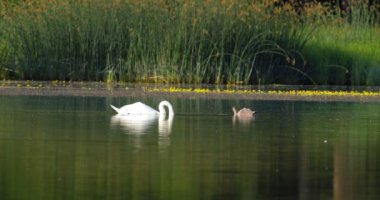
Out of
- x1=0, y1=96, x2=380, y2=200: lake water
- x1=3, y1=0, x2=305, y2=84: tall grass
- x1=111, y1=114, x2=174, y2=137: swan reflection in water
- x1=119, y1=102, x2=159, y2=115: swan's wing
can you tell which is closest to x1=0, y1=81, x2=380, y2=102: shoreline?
x1=3, y1=0, x2=305, y2=84: tall grass

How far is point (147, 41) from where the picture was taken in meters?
30.6

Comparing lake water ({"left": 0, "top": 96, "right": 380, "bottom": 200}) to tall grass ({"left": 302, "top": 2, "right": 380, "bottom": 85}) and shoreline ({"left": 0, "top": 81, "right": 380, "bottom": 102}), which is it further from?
tall grass ({"left": 302, "top": 2, "right": 380, "bottom": 85})

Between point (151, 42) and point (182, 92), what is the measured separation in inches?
160

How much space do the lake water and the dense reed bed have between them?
806 cm

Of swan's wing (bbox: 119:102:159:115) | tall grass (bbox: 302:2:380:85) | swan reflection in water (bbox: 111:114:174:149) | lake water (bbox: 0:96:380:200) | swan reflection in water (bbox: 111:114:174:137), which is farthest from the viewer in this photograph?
tall grass (bbox: 302:2:380:85)

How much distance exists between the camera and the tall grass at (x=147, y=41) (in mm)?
30297

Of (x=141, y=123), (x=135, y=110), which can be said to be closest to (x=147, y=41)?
(x=135, y=110)

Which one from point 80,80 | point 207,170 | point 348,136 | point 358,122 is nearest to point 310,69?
point 80,80

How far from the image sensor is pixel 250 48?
100ft

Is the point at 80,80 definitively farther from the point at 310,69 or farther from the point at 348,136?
the point at 348,136

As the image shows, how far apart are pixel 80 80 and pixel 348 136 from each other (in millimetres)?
14402

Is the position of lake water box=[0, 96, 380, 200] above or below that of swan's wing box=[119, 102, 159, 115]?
below

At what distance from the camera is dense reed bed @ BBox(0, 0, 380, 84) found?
30.3 meters

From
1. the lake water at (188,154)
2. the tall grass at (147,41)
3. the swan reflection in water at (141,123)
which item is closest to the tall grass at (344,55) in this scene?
the tall grass at (147,41)
